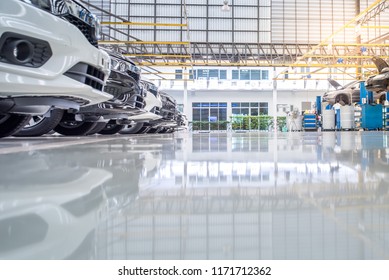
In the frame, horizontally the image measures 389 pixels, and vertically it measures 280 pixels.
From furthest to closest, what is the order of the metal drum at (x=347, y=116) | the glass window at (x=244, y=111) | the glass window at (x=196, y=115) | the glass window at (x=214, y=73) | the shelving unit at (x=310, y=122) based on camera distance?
the glass window at (x=196, y=115), the glass window at (x=244, y=111), the glass window at (x=214, y=73), the shelving unit at (x=310, y=122), the metal drum at (x=347, y=116)

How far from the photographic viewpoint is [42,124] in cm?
414

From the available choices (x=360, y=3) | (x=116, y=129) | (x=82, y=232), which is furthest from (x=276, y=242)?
(x=360, y=3)

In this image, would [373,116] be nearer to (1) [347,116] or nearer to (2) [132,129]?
(1) [347,116]

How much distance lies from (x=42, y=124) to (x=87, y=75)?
1.66 meters

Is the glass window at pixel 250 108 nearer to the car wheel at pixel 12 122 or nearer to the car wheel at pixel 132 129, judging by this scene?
the car wheel at pixel 132 129

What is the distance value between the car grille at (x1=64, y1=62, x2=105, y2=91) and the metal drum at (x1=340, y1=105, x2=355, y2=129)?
39.6 feet

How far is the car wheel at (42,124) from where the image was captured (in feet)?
13.2

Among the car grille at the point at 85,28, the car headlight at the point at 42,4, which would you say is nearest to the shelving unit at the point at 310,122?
the car grille at the point at 85,28

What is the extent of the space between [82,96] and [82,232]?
2.50 meters

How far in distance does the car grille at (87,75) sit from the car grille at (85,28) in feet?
0.80

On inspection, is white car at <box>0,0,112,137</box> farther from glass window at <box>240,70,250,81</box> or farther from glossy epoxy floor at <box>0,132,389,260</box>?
glass window at <box>240,70,250,81</box>

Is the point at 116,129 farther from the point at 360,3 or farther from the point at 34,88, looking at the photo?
the point at 360,3

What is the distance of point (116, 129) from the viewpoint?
6711mm

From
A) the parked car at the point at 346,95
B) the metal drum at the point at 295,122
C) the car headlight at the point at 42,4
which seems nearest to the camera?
the car headlight at the point at 42,4
